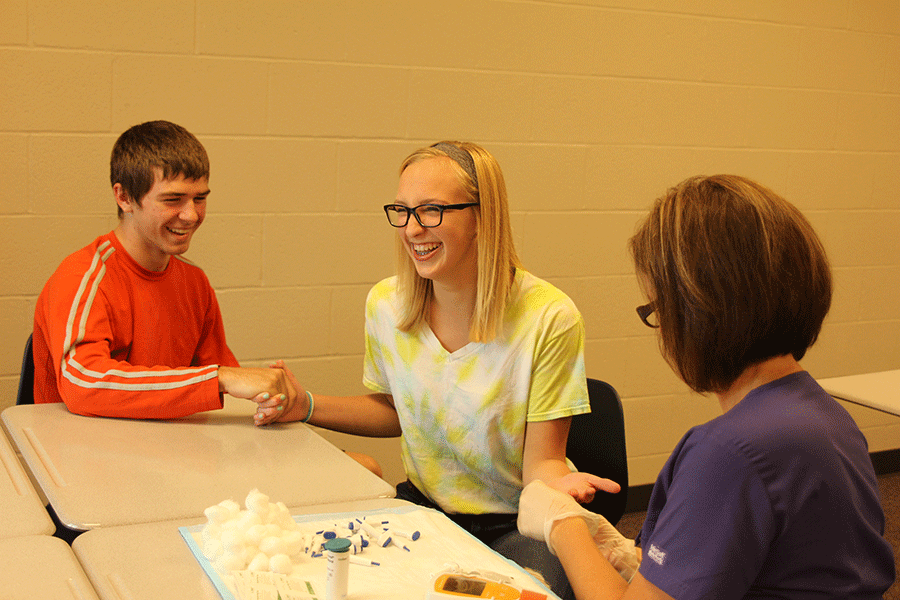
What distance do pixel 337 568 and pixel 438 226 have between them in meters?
0.85

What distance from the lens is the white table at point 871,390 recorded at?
7.45ft

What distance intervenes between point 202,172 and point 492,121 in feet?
4.00

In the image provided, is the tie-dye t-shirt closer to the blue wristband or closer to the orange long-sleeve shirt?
A: the blue wristband

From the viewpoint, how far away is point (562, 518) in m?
1.26

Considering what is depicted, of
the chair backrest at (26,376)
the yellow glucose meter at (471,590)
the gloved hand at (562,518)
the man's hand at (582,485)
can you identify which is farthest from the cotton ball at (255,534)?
the chair backrest at (26,376)

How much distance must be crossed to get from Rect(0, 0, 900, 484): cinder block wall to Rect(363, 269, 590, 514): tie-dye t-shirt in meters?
0.97

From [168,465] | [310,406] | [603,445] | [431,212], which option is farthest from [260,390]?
[603,445]

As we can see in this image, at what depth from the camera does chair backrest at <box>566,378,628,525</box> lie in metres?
1.81

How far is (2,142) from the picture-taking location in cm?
234

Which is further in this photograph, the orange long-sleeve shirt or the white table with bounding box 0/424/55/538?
the orange long-sleeve shirt

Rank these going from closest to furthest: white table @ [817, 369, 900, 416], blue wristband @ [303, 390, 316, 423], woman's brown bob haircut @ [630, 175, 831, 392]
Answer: woman's brown bob haircut @ [630, 175, 831, 392]
blue wristband @ [303, 390, 316, 423]
white table @ [817, 369, 900, 416]

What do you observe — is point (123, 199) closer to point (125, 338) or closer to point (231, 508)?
point (125, 338)

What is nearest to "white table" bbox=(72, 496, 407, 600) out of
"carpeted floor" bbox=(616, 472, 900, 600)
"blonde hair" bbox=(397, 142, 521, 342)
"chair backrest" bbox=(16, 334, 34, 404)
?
"blonde hair" bbox=(397, 142, 521, 342)

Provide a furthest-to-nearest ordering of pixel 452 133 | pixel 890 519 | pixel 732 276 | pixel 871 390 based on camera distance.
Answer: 1. pixel 890 519
2. pixel 452 133
3. pixel 871 390
4. pixel 732 276
